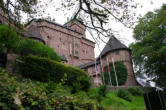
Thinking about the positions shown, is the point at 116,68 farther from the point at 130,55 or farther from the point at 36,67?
the point at 36,67

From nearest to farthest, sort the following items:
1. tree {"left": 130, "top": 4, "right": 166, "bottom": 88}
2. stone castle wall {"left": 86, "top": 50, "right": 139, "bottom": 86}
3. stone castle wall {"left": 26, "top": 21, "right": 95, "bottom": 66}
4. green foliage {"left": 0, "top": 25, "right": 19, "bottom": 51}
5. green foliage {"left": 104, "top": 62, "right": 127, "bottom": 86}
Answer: green foliage {"left": 0, "top": 25, "right": 19, "bottom": 51}, tree {"left": 130, "top": 4, "right": 166, "bottom": 88}, green foliage {"left": 104, "top": 62, "right": 127, "bottom": 86}, stone castle wall {"left": 86, "top": 50, "right": 139, "bottom": 86}, stone castle wall {"left": 26, "top": 21, "right": 95, "bottom": 66}

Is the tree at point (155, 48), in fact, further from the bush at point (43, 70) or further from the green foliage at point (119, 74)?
the bush at point (43, 70)

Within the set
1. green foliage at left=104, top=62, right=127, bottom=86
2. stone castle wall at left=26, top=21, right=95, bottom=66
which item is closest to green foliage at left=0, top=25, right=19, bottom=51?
green foliage at left=104, top=62, right=127, bottom=86

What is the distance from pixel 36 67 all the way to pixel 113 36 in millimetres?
9385

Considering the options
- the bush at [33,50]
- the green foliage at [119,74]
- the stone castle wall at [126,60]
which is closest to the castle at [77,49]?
the stone castle wall at [126,60]

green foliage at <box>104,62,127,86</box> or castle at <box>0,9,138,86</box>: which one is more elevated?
castle at <box>0,9,138,86</box>

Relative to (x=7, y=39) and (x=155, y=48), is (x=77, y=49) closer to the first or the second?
(x=155, y=48)

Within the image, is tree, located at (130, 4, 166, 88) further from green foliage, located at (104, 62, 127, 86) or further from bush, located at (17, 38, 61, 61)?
bush, located at (17, 38, 61, 61)

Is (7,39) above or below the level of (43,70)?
above

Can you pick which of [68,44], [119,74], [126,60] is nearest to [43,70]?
[119,74]

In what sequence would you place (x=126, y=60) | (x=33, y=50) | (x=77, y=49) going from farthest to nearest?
(x=77, y=49) → (x=126, y=60) → (x=33, y=50)

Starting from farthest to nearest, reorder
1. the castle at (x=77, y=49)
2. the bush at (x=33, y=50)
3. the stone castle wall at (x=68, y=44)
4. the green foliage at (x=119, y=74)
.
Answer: the stone castle wall at (x=68, y=44), the castle at (x=77, y=49), the green foliage at (x=119, y=74), the bush at (x=33, y=50)

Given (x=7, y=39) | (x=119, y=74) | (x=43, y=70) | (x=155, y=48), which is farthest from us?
(x=119, y=74)

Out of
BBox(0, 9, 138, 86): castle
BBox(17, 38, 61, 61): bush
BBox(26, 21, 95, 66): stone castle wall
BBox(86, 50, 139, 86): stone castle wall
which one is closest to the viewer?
BBox(17, 38, 61, 61): bush
